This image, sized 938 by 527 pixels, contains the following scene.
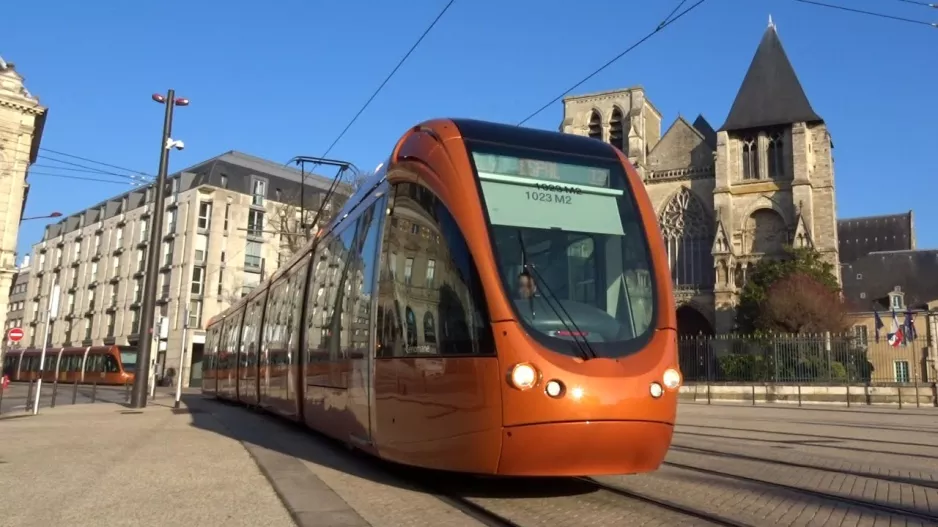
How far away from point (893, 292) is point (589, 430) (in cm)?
5970

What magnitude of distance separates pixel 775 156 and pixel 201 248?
140ft

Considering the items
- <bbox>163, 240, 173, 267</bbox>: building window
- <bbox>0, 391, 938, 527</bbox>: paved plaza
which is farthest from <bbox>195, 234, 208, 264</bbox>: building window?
<bbox>0, 391, 938, 527</bbox>: paved plaza

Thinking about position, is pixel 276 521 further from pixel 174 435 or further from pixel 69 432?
pixel 69 432

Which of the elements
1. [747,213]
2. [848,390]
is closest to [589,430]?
[848,390]

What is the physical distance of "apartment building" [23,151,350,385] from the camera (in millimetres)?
54688

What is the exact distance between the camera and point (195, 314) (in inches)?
2136

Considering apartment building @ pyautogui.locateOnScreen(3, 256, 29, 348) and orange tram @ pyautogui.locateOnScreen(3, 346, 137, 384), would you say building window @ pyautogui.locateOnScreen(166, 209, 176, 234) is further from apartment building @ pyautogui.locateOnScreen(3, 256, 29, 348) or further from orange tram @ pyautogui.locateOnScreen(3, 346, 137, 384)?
apartment building @ pyautogui.locateOnScreen(3, 256, 29, 348)

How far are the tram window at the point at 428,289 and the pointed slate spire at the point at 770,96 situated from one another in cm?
5257

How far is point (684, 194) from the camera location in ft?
188

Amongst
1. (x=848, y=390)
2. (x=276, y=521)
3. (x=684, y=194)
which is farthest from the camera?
(x=684, y=194)

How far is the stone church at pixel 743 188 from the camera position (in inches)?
2023

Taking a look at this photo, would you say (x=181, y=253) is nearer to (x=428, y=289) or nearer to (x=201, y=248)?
(x=201, y=248)

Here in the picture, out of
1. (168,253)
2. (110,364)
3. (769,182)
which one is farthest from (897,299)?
(168,253)

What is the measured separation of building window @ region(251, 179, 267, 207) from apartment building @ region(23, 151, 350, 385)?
0.08 m
